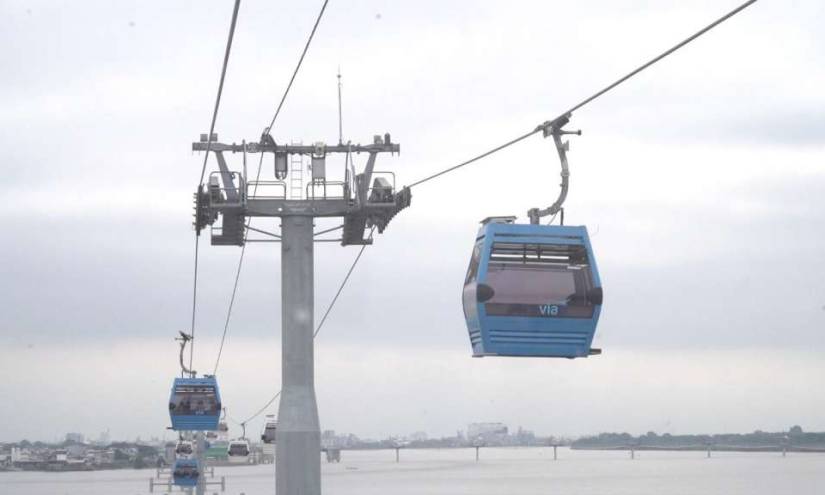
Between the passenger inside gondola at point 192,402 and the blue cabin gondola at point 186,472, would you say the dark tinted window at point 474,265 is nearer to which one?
the passenger inside gondola at point 192,402

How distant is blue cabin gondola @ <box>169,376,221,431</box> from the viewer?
1923 inches

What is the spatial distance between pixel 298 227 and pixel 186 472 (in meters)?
26.3

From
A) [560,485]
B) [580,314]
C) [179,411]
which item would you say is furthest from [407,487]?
[580,314]

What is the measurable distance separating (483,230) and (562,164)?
1.53 m

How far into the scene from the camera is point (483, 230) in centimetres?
1966

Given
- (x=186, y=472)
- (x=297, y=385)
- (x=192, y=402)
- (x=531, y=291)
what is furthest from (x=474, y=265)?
(x=186, y=472)

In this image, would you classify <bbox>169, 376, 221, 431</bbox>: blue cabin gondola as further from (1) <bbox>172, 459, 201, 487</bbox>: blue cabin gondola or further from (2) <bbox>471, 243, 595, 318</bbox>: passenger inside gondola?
(2) <bbox>471, 243, 595, 318</bbox>: passenger inside gondola

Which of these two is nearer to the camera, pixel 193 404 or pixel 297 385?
pixel 297 385

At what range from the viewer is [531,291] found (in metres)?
19.6

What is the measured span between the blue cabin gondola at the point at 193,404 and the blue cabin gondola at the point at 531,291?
100 ft

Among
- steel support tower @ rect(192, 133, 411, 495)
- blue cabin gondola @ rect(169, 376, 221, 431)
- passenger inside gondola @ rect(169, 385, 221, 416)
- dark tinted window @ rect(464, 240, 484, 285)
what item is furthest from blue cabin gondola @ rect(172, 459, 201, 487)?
dark tinted window @ rect(464, 240, 484, 285)

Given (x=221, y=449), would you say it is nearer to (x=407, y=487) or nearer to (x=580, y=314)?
(x=407, y=487)

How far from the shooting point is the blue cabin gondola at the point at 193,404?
48.8 meters

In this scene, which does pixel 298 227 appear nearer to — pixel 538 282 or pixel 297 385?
pixel 297 385
